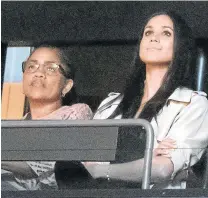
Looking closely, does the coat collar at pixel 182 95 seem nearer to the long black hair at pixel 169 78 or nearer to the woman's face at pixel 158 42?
the long black hair at pixel 169 78

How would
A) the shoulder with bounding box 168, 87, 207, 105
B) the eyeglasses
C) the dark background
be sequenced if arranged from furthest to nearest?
the dark background < the eyeglasses < the shoulder with bounding box 168, 87, 207, 105

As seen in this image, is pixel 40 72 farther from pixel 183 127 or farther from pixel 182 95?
pixel 183 127

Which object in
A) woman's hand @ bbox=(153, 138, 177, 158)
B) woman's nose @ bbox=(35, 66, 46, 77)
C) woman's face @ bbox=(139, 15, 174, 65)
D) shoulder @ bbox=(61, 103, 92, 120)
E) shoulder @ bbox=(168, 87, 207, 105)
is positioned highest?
woman's face @ bbox=(139, 15, 174, 65)

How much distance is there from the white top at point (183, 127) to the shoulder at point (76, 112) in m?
0.23

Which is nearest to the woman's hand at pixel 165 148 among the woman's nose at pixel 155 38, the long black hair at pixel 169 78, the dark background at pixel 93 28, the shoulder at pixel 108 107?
the long black hair at pixel 169 78

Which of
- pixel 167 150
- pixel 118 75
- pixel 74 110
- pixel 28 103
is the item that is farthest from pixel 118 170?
pixel 118 75

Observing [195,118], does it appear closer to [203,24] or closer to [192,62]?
[192,62]

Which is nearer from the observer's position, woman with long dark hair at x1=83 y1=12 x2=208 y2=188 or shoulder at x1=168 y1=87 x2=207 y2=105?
woman with long dark hair at x1=83 y1=12 x2=208 y2=188

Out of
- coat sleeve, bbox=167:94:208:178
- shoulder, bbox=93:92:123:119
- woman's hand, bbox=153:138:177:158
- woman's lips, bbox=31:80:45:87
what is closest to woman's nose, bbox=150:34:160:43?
shoulder, bbox=93:92:123:119

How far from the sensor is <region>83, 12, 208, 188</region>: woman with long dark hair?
561 cm

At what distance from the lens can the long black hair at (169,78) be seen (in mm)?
5883

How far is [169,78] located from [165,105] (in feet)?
0.53

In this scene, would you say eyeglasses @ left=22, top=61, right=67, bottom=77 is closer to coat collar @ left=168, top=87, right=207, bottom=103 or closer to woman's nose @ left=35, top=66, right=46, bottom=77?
woman's nose @ left=35, top=66, right=46, bottom=77

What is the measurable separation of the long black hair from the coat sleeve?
127 mm
